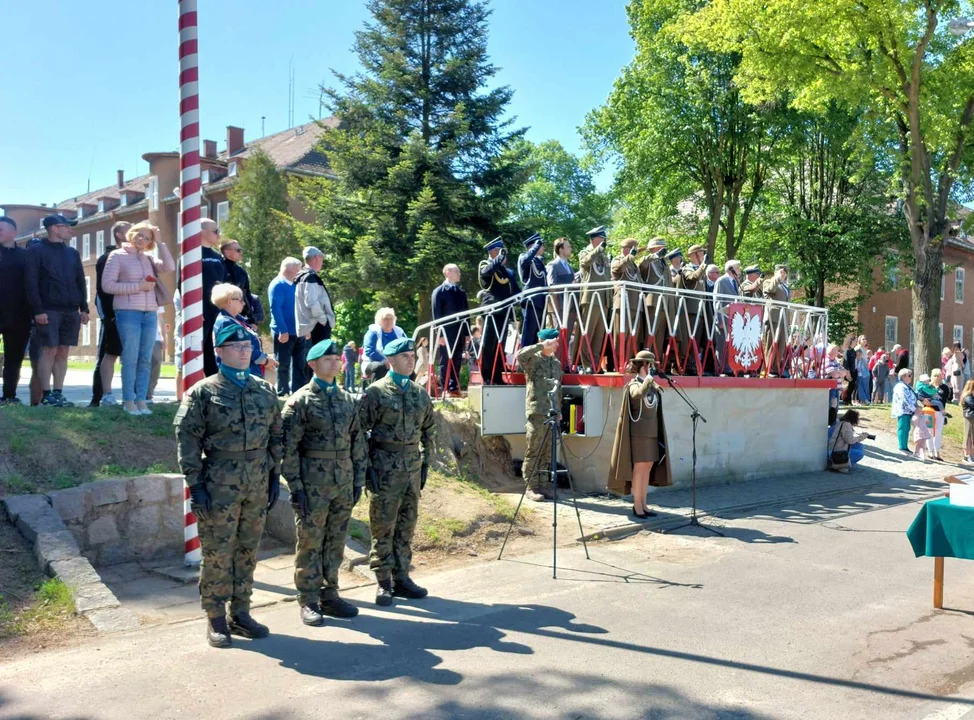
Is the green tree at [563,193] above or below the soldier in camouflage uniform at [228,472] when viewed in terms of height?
above

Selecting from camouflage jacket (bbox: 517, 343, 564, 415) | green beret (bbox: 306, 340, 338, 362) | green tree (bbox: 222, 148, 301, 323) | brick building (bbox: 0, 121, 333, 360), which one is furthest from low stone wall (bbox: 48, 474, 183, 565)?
brick building (bbox: 0, 121, 333, 360)

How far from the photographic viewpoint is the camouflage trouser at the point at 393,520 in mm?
6812

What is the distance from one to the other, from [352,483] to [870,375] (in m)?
22.8

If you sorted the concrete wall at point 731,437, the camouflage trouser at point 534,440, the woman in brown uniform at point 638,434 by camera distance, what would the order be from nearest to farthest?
the woman in brown uniform at point 638,434, the camouflage trouser at point 534,440, the concrete wall at point 731,437

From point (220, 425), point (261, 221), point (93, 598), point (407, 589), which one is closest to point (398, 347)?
point (220, 425)

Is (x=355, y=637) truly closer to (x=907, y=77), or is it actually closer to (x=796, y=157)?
(x=907, y=77)

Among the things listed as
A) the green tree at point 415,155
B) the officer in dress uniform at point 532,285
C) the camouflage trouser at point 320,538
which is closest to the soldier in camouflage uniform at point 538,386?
the officer in dress uniform at point 532,285

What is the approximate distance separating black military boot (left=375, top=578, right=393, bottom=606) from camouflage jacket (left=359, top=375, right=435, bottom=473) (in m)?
0.91

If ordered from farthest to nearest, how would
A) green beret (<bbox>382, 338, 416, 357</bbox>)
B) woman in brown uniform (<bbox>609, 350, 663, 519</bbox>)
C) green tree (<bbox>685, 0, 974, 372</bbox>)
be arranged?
green tree (<bbox>685, 0, 974, 372</bbox>) < woman in brown uniform (<bbox>609, 350, 663, 519</bbox>) < green beret (<bbox>382, 338, 416, 357</bbox>)

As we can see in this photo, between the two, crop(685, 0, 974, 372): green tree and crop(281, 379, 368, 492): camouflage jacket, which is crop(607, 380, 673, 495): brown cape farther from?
crop(685, 0, 974, 372): green tree

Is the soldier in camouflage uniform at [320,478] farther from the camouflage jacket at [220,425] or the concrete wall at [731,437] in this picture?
the concrete wall at [731,437]

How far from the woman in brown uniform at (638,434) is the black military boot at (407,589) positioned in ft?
12.7

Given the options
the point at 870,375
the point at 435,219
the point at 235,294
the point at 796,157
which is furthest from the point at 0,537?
the point at 796,157

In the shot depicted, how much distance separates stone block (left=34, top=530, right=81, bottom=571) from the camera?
21.5ft
